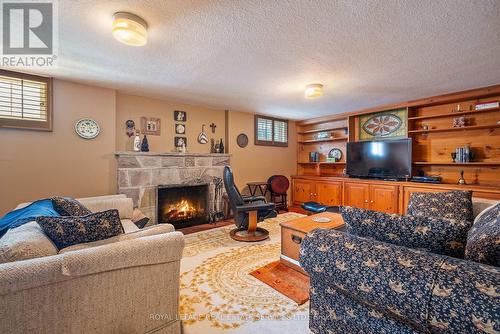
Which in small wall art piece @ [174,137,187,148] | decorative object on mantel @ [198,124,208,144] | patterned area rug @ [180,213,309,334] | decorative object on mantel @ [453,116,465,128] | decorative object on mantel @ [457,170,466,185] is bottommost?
patterned area rug @ [180,213,309,334]

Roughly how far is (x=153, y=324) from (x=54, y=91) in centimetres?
329

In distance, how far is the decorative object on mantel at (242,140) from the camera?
4988 mm

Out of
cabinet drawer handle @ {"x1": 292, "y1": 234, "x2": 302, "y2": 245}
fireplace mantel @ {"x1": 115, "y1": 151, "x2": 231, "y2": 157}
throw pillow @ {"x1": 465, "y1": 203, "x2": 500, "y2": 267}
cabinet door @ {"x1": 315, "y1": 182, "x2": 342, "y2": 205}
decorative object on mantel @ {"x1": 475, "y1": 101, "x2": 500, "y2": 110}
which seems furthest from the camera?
cabinet door @ {"x1": 315, "y1": 182, "x2": 342, "y2": 205}

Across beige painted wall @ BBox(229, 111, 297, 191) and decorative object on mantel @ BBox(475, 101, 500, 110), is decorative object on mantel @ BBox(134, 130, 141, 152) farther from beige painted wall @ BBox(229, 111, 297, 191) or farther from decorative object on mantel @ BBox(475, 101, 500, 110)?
decorative object on mantel @ BBox(475, 101, 500, 110)

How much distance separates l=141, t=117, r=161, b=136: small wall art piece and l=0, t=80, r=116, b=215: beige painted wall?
50 cm

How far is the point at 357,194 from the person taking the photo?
4488 millimetres

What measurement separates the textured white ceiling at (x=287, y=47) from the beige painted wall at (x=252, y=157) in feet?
4.82

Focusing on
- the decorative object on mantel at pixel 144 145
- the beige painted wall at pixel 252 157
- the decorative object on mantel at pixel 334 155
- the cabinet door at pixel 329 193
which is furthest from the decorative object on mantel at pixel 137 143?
the decorative object on mantel at pixel 334 155

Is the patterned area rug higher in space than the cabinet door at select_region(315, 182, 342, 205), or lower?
lower

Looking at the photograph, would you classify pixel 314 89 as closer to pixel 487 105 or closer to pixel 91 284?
pixel 487 105

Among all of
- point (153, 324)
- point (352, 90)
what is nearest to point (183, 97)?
point (352, 90)

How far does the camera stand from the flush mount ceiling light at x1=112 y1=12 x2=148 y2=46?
1.64 meters

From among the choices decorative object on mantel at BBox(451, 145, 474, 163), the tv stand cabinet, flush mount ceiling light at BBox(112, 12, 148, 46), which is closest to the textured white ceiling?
flush mount ceiling light at BBox(112, 12, 148, 46)

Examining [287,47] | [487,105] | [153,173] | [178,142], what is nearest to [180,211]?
[153,173]
